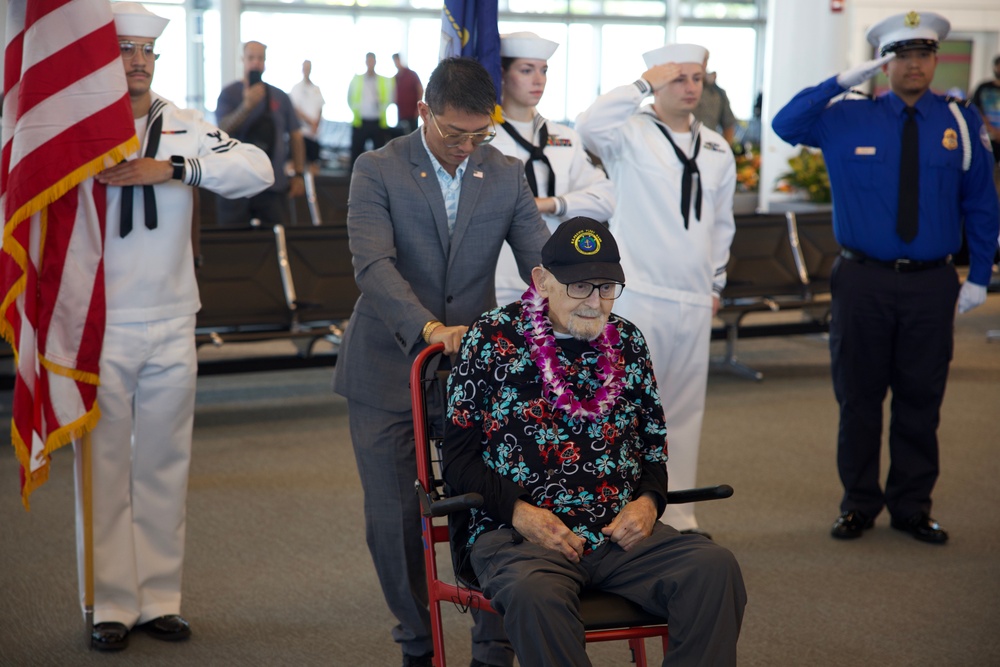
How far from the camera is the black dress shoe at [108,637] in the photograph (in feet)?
11.3

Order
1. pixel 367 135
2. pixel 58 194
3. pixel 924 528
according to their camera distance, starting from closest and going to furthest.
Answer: pixel 58 194
pixel 924 528
pixel 367 135

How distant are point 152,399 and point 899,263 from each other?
2939mm

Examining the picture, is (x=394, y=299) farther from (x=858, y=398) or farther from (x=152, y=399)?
(x=858, y=398)

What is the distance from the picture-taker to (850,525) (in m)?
4.67

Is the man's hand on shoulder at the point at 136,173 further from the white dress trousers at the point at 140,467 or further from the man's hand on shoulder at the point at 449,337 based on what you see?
the man's hand on shoulder at the point at 449,337

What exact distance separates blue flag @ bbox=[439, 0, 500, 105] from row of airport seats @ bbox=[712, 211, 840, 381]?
4.03m

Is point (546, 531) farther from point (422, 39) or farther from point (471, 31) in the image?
point (422, 39)

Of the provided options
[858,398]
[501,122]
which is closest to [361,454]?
[501,122]

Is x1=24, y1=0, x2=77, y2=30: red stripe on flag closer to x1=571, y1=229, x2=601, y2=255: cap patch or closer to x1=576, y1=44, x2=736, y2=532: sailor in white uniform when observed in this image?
x1=571, y1=229, x2=601, y2=255: cap patch

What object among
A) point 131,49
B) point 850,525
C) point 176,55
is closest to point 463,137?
point 131,49

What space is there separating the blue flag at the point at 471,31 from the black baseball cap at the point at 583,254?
1198 mm

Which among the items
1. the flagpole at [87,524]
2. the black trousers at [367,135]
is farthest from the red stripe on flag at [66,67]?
the black trousers at [367,135]

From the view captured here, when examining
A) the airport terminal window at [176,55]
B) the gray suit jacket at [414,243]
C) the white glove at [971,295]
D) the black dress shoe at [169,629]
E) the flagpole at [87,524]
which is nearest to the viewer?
the gray suit jacket at [414,243]

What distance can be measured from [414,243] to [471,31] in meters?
1.04
